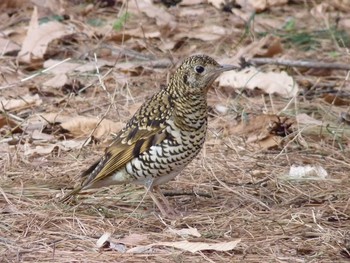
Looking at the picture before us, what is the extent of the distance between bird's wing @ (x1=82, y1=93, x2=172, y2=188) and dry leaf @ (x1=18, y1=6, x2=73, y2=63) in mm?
2888

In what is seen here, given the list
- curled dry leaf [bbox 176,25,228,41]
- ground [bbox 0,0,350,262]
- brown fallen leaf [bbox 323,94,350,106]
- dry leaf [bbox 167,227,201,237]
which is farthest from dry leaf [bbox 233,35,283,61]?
dry leaf [bbox 167,227,201,237]

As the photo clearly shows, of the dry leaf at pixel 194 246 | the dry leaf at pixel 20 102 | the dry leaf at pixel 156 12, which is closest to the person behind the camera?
the dry leaf at pixel 194 246

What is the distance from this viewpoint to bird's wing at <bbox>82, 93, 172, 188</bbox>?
5.34m

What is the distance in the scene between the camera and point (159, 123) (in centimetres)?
534

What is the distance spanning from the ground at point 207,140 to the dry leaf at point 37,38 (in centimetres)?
1

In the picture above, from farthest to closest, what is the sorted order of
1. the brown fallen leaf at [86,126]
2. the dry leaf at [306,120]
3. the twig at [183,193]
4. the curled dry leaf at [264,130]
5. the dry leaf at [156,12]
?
1. the dry leaf at [156,12]
2. the dry leaf at [306,120]
3. the brown fallen leaf at [86,126]
4. the curled dry leaf at [264,130]
5. the twig at [183,193]

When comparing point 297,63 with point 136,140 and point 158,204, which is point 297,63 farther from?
point 158,204

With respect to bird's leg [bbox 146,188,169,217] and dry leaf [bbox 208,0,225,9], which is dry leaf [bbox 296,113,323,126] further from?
dry leaf [bbox 208,0,225,9]

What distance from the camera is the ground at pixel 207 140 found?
4.84m

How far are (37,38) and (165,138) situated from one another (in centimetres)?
342

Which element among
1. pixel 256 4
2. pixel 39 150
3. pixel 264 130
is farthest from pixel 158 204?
pixel 256 4

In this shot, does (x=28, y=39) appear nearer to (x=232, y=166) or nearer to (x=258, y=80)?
(x=258, y=80)

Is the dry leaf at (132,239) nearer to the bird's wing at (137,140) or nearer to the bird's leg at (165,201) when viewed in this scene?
the bird's leg at (165,201)

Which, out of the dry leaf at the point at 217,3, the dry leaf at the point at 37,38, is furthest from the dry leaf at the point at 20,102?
the dry leaf at the point at 217,3
